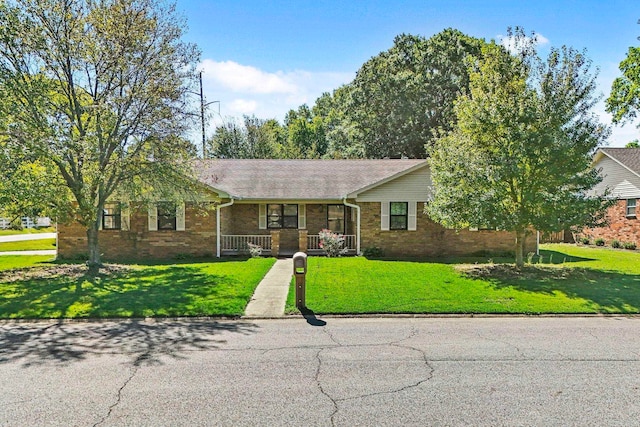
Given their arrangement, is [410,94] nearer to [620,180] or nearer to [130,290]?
[620,180]

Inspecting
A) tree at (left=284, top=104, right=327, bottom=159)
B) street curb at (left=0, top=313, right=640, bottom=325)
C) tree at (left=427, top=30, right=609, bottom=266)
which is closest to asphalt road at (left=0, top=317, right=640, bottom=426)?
street curb at (left=0, top=313, right=640, bottom=325)

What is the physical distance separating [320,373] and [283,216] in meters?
15.9

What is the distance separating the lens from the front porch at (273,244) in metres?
20.2

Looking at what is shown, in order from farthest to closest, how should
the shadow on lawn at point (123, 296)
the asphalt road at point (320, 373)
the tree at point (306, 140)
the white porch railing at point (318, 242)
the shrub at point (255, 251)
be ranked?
1. the tree at point (306, 140)
2. the white porch railing at point (318, 242)
3. the shrub at point (255, 251)
4. the shadow on lawn at point (123, 296)
5. the asphalt road at point (320, 373)

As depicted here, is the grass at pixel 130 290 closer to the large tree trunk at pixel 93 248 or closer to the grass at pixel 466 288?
the large tree trunk at pixel 93 248

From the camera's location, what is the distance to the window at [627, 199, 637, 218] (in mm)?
24431

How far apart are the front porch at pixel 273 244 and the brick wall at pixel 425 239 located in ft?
3.37

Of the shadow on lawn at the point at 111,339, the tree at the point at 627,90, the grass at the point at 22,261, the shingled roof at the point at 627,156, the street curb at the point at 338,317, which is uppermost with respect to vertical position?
the tree at the point at 627,90

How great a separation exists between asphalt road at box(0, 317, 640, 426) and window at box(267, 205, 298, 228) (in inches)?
500

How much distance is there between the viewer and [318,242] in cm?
2141

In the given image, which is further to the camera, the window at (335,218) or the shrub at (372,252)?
the window at (335,218)

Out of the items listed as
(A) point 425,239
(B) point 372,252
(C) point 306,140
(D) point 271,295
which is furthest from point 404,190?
(C) point 306,140

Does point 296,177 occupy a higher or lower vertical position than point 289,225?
higher

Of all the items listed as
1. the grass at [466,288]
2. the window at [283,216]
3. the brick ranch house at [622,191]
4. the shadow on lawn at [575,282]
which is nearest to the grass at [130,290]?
the grass at [466,288]
